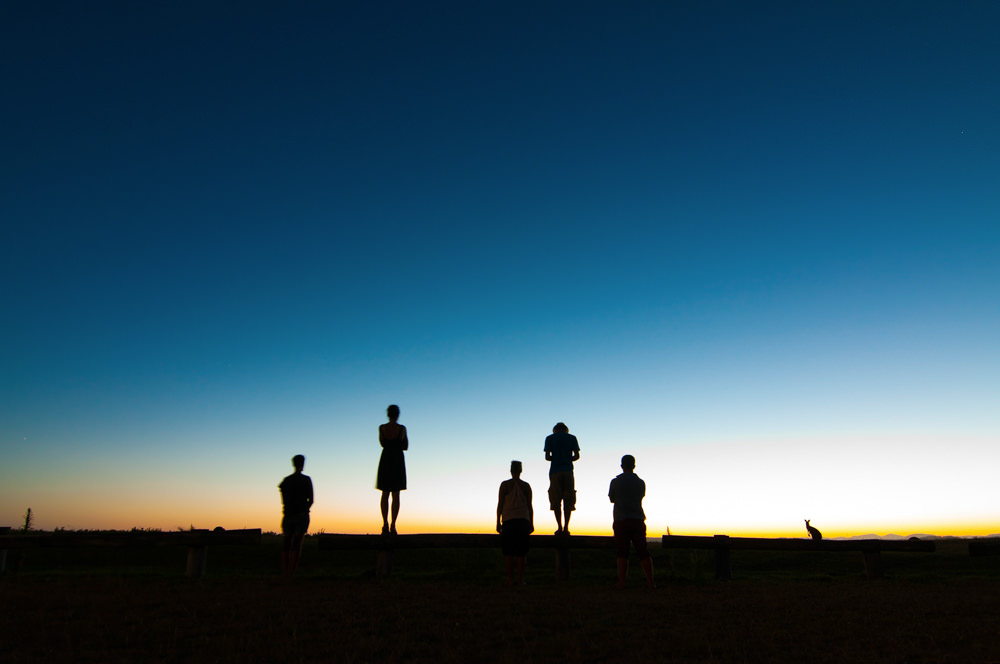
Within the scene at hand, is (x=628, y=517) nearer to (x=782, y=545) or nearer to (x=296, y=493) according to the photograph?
(x=782, y=545)

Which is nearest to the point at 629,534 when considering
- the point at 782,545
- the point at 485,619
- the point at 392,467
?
the point at 485,619

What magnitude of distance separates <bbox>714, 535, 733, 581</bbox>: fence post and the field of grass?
575 millimetres

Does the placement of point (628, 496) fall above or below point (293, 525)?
above

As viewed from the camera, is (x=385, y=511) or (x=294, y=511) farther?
(x=385, y=511)

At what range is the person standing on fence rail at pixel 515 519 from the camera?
10.9m

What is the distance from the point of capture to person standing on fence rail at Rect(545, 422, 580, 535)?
1266 centimetres

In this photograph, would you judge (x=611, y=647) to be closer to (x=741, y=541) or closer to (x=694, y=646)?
(x=694, y=646)

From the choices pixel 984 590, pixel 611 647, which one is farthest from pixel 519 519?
pixel 984 590

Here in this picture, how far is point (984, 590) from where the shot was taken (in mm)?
10609

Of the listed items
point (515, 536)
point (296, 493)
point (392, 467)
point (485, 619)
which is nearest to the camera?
point (485, 619)

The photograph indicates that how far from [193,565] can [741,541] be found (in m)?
10.5

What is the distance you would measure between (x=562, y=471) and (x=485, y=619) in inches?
218

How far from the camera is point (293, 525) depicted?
37.1ft

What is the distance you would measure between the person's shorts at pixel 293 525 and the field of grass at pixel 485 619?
30.4 inches
